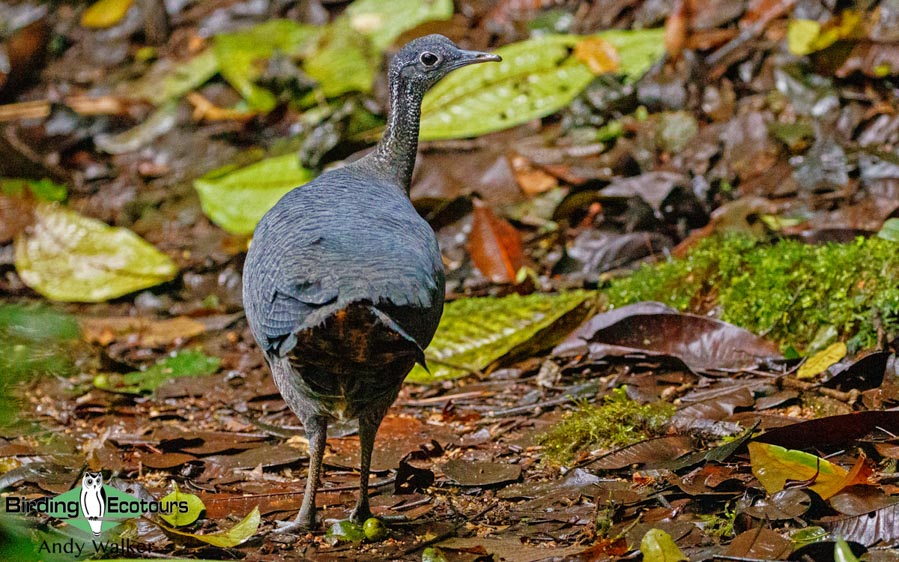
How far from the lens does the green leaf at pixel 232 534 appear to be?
3.92 metres

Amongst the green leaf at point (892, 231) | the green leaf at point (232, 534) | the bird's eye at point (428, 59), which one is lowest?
the green leaf at point (232, 534)

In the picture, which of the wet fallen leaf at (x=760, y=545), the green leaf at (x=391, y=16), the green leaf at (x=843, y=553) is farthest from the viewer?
the green leaf at (x=391, y=16)

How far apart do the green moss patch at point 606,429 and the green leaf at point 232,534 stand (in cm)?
155

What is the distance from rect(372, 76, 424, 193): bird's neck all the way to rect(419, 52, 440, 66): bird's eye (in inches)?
7.0

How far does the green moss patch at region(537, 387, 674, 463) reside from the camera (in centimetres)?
486

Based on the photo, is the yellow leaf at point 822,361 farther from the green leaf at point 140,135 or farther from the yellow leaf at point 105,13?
the yellow leaf at point 105,13

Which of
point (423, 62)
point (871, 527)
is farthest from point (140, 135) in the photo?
point (871, 527)

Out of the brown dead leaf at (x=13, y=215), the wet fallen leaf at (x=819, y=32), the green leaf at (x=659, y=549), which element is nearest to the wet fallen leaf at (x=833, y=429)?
the green leaf at (x=659, y=549)

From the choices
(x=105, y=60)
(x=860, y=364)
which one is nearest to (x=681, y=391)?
(x=860, y=364)

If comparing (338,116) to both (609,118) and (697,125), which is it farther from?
(697,125)

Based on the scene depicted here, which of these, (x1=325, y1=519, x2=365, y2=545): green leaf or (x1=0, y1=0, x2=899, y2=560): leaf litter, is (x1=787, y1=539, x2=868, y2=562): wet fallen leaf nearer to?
(x1=0, y1=0, x2=899, y2=560): leaf litter

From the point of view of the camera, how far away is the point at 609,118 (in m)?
8.94

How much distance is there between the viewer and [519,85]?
9.20 m

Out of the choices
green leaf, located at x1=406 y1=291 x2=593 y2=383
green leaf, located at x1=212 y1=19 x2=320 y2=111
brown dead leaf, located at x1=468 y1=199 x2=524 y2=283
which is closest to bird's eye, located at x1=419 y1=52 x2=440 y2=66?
green leaf, located at x1=406 y1=291 x2=593 y2=383
